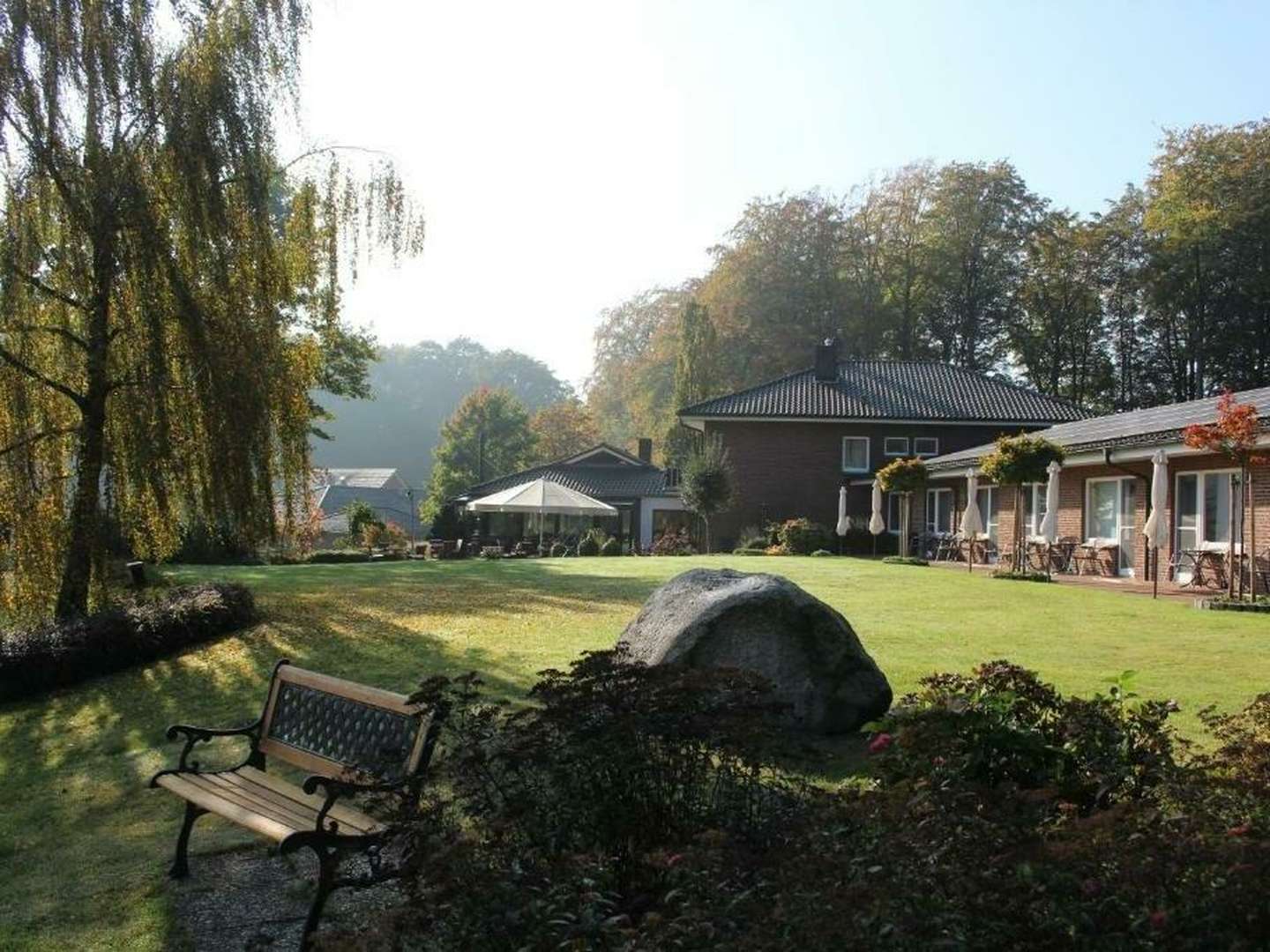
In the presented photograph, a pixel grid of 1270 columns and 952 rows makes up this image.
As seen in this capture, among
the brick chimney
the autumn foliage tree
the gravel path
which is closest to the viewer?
the gravel path

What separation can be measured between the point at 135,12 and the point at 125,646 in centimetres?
644

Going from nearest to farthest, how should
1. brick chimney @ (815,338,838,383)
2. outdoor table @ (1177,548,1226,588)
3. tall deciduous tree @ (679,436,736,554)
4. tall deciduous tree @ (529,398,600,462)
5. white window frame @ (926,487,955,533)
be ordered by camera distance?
1. outdoor table @ (1177,548,1226,588)
2. white window frame @ (926,487,955,533)
3. tall deciduous tree @ (679,436,736,554)
4. brick chimney @ (815,338,838,383)
5. tall deciduous tree @ (529,398,600,462)

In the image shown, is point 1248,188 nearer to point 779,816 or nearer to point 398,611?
point 398,611

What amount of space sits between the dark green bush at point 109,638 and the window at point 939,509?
83.0 feet

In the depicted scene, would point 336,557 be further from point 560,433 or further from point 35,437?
point 560,433

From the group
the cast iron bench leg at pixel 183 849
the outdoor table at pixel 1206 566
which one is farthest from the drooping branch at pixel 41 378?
the outdoor table at pixel 1206 566

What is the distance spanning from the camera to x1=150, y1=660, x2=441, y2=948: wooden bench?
4.36 m

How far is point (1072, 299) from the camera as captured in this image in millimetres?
52562

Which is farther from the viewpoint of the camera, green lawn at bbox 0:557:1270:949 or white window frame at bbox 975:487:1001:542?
white window frame at bbox 975:487:1001:542

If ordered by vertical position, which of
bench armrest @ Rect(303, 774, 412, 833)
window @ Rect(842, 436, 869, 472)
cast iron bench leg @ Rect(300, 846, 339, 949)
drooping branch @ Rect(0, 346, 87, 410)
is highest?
window @ Rect(842, 436, 869, 472)

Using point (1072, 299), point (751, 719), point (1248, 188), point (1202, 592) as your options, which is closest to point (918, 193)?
point (1072, 299)

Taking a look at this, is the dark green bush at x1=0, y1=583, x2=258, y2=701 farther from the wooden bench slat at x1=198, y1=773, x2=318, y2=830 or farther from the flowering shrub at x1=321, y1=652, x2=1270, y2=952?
the flowering shrub at x1=321, y1=652, x2=1270, y2=952

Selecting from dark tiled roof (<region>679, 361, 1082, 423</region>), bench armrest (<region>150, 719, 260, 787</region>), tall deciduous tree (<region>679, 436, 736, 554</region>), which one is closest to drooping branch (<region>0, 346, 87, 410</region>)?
bench armrest (<region>150, 719, 260, 787</region>)

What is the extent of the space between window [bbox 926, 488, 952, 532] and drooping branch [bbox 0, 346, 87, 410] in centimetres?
2647
